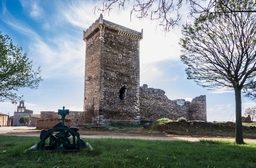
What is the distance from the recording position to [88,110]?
23781mm

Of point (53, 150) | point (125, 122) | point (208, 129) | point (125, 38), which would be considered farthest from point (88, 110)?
point (53, 150)

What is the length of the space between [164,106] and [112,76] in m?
9.77

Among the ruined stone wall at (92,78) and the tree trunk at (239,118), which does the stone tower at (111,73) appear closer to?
the ruined stone wall at (92,78)

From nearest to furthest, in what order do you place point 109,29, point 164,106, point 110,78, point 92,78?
1. point 110,78
2. point 109,29
3. point 92,78
4. point 164,106

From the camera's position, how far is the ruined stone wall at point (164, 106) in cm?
2778

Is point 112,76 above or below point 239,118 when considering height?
above

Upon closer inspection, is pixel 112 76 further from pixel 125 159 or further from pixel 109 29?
pixel 125 159

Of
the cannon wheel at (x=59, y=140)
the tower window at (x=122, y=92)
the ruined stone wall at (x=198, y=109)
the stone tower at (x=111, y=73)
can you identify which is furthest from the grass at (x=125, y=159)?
the ruined stone wall at (x=198, y=109)

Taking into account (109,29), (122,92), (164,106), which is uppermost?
(109,29)

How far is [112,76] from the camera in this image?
76.2 ft

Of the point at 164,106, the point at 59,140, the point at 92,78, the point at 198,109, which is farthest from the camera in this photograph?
the point at 198,109

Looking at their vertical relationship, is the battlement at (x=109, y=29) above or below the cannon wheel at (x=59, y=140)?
above

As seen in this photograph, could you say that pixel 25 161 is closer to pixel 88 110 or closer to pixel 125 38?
pixel 88 110

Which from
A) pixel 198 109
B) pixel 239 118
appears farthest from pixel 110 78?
pixel 198 109
